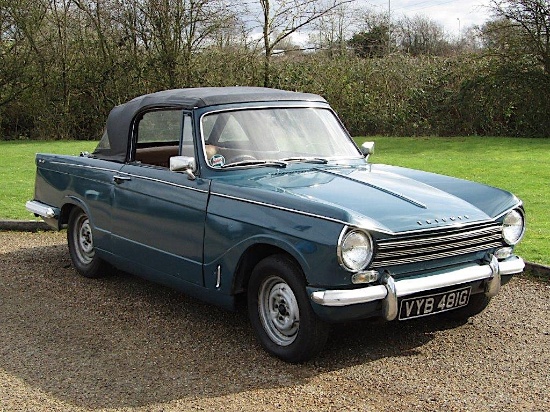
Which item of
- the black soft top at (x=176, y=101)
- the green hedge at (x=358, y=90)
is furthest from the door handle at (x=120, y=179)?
the green hedge at (x=358, y=90)

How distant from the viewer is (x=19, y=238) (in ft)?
30.9

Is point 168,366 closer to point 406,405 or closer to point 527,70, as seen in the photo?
point 406,405

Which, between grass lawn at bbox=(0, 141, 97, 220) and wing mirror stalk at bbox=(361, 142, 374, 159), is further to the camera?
grass lawn at bbox=(0, 141, 97, 220)

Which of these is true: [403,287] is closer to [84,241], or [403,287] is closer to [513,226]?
[513,226]

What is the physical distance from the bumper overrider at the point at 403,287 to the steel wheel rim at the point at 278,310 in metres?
0.37

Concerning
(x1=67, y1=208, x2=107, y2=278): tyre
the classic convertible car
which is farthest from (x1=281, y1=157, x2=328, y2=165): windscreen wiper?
(x1=67, y1=208, x2=107, y2=278): tyre

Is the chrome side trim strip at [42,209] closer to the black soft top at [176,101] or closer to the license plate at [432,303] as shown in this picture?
the black soft top at [176,101]

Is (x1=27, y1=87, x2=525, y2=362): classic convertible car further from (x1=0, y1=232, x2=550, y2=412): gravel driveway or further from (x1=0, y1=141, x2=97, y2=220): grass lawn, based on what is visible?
(x1=0, y1=141, x2=97, y2=220): grass lawn

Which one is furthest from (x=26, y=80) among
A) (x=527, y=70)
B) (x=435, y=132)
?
(x=527, y=70)

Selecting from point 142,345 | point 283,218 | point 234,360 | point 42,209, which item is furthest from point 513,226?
point 42,209

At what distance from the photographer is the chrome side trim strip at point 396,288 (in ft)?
15.3

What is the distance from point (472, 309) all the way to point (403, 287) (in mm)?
1257

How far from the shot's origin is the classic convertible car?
15.8ft

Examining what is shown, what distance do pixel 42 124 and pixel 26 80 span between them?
149 centimetres
